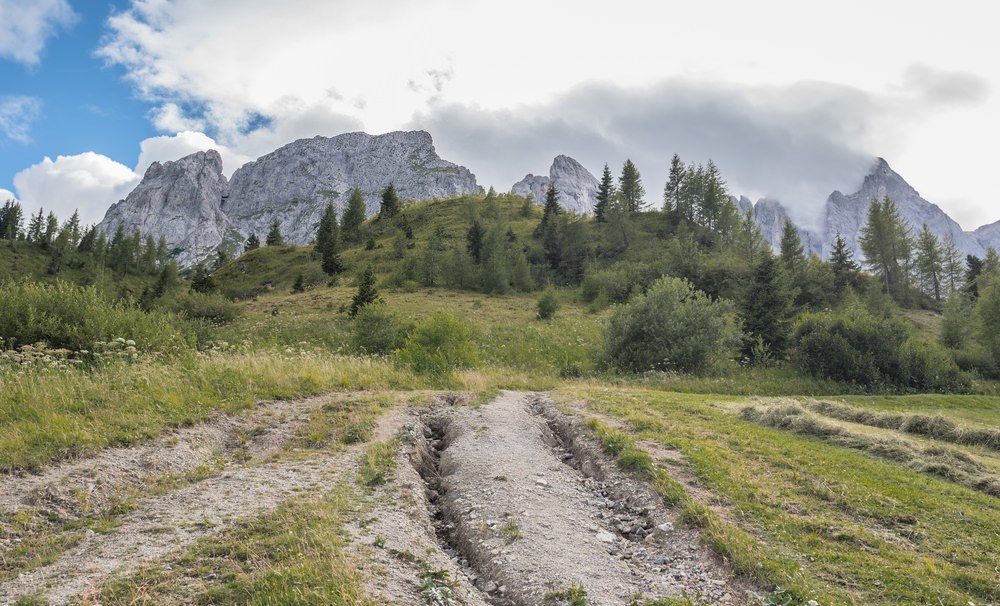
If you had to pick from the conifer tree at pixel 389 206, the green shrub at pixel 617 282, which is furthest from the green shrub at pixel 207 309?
the conifer tree at pixel 389 206

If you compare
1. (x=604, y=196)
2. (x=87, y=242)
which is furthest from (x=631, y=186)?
(x=87, y=242)

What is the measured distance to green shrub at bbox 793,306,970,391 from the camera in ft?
104

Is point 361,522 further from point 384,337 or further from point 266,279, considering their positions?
point 266,279

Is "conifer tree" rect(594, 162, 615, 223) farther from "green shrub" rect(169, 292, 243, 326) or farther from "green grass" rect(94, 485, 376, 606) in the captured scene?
"green grass" rect(94, 485, 376, 606)

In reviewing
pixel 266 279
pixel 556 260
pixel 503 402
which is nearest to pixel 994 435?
pixel 503 402

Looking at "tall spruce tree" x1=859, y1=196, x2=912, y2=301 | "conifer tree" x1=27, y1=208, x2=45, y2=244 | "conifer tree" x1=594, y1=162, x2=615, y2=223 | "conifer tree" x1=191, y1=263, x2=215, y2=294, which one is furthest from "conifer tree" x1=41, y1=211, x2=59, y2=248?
"tall spruce tree" x1=859, y1=196, x2=912, y2=301

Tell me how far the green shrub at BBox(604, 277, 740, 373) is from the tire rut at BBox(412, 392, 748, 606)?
19562mm

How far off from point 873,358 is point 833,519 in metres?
30.4

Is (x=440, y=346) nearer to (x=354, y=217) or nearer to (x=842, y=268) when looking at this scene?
(x=842, y=268)

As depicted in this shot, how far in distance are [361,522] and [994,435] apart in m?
20.8

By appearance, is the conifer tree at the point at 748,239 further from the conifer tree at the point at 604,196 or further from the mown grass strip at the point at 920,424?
the mown grass strip at the point at 920,424

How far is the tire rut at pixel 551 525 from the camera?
20.1ft

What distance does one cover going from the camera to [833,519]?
821 centimetres

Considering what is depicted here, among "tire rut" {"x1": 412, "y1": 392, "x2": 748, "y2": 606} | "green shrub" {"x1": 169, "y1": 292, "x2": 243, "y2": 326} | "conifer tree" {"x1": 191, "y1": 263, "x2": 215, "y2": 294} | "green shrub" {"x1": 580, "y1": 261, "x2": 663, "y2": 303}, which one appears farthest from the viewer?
"conifer tree" {"x1": 191, "y1": 263, "x2": 215, "y2": 294}
